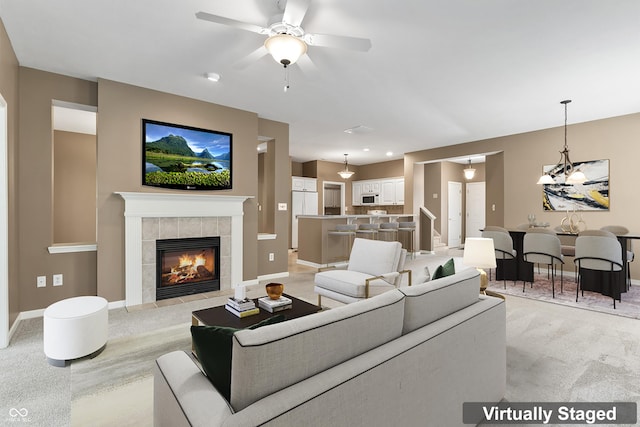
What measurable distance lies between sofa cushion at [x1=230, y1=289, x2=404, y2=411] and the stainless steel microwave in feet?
28.6

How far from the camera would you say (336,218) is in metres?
6.78

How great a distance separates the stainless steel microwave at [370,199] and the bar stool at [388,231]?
2075 millimetres

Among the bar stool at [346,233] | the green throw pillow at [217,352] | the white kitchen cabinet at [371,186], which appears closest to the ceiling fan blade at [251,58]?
the green throw pillow at [217,352]

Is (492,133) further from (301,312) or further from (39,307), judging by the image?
(39,307)

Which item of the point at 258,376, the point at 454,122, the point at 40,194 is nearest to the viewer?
the point at 258,376

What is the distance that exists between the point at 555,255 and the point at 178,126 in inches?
217

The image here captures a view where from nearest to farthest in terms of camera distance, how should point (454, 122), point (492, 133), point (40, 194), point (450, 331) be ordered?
point (450, 331)
point (40, 194)
point (454, 122)
point (492, 133)

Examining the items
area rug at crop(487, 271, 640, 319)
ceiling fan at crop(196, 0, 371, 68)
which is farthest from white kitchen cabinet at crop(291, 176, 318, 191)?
ceiling fan at crop(196, 0, 371, 68)

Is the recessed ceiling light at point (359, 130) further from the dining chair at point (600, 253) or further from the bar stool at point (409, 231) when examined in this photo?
the dining chair at point (600, 253)

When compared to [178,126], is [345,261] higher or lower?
lower

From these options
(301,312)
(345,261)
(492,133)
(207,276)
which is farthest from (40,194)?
(492,133)

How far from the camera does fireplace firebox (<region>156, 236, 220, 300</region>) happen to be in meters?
4.07

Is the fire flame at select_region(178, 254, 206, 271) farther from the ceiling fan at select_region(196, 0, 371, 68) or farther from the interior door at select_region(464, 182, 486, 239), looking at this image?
the interior door at select_region(464, 182, 486, 239)

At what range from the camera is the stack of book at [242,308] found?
2.38 metres
